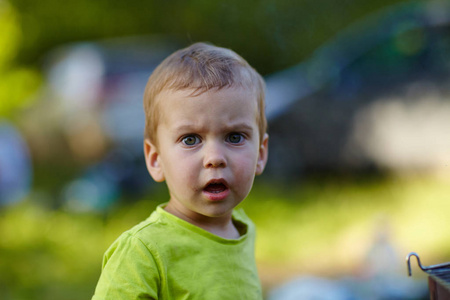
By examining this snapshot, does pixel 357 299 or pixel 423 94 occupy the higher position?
pixel 423 94

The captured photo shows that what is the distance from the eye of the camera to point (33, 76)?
19.5ft

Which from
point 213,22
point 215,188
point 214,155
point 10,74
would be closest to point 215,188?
point 215,188

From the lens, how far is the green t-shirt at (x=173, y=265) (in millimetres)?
1405

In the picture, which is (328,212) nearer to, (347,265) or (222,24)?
(347,265)

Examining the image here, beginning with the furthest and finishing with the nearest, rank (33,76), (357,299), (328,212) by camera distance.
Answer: (33,76) → (328,212) → (357,299)

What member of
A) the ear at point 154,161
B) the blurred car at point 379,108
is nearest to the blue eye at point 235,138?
the ear at point 154,161

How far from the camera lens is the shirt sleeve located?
4.55 feet

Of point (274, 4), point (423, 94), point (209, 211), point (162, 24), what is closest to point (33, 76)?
point (162, 24)

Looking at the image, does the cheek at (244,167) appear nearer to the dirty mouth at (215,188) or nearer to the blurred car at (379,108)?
the dirty mouth at (215,188)

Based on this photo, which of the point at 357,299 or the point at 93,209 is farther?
the point at 93,209

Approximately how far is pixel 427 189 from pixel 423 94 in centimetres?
79

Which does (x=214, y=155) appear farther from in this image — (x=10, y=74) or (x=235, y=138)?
(x=10, y=74)

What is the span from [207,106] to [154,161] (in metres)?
0.29

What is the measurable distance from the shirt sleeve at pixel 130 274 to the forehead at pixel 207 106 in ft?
1.09
